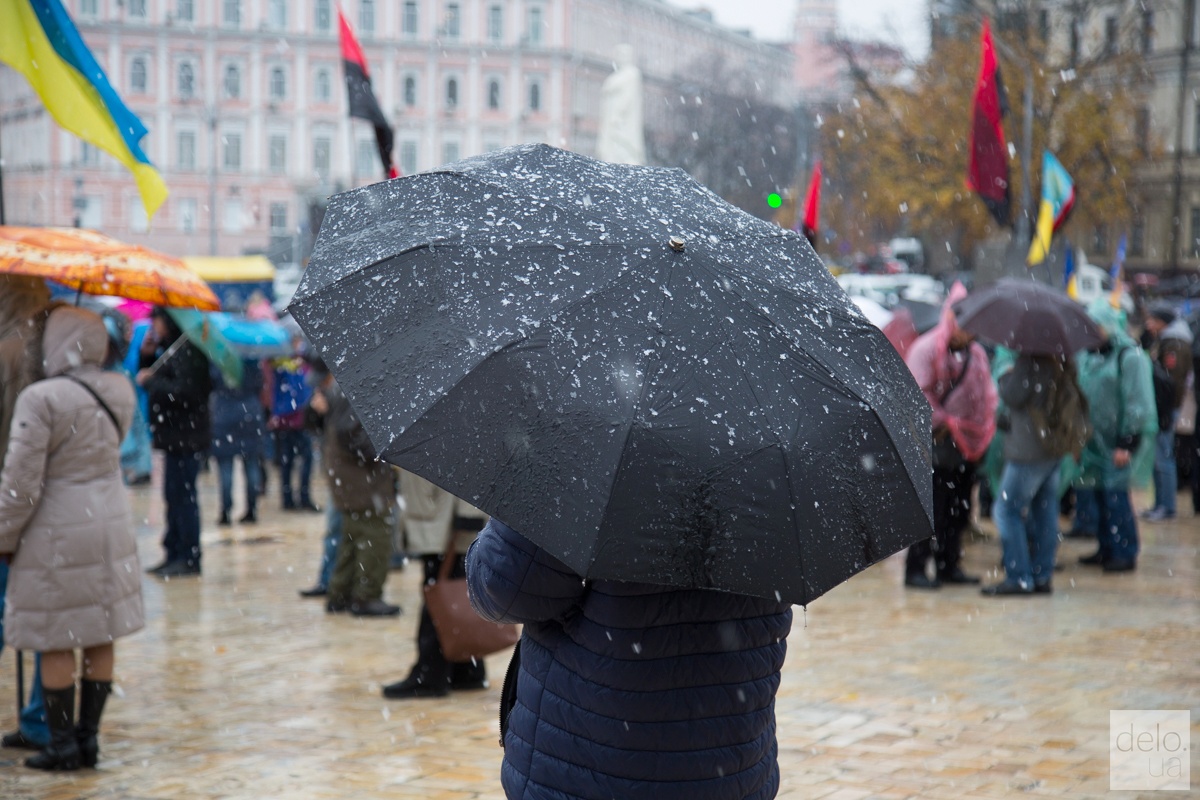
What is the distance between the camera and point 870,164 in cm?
4459

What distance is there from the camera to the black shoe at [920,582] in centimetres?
1074

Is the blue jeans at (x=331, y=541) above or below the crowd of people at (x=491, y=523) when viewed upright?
below

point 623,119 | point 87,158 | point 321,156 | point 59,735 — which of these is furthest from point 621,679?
point 321,156

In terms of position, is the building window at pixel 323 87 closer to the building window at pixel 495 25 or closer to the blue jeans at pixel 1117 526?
the building window at pixel 495 25

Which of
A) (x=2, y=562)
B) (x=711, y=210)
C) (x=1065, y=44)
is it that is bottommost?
(x=2, y=562)

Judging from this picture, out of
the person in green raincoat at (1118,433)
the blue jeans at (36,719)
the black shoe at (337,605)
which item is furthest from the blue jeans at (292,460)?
the blue jeans at (36,719)

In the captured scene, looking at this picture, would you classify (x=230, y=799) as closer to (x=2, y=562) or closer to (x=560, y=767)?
(x=2, y=562)

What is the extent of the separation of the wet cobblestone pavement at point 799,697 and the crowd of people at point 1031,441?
34 centimetres

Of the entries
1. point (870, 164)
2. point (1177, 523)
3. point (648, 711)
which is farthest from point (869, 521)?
point (870, 164)

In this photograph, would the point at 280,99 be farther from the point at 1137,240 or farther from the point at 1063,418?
the point at 1063,418

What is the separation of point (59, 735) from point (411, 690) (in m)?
1.90

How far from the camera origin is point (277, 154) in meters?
87.8

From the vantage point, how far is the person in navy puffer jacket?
11.0ft

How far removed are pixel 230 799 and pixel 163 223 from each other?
82626mm
